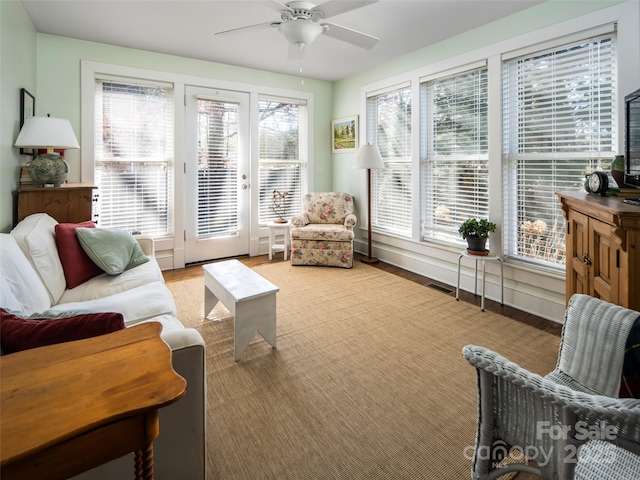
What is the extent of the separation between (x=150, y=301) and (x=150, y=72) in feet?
10.7

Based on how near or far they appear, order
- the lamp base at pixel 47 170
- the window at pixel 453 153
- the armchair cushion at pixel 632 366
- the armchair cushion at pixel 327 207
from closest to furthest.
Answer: the armchair cushion at pixel 632 366 < the lamp base at pixel 47 170 < the window at pixel 453 153 < the armchair cushion at pixel 327 207

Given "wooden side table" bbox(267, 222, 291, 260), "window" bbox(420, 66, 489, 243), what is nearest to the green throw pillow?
"wooden side table" bbox(267, 222, 291, 260)

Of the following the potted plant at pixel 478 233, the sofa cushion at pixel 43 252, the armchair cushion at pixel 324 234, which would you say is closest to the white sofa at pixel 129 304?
the sofa cushion at pixel 43 252

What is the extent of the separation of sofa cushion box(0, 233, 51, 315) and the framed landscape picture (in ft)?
13.8

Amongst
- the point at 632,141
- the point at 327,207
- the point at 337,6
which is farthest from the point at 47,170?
the point at 632,141

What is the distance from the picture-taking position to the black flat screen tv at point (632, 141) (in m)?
1.92

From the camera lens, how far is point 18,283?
5.52ft

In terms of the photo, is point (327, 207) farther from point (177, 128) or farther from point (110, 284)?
point (110, 284)

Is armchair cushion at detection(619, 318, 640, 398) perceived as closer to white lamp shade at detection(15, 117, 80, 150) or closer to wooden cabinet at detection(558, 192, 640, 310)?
wooden cabinet at detection(558, 192, 640, 310)

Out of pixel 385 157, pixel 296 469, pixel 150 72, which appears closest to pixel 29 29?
pixel 150 72

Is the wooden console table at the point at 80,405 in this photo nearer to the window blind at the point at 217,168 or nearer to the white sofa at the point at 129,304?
the white sofa at the point at 129,304

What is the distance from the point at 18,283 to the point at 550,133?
148 inches

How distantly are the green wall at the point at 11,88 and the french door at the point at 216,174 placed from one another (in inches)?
65.0

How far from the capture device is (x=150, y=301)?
208 centimetres
